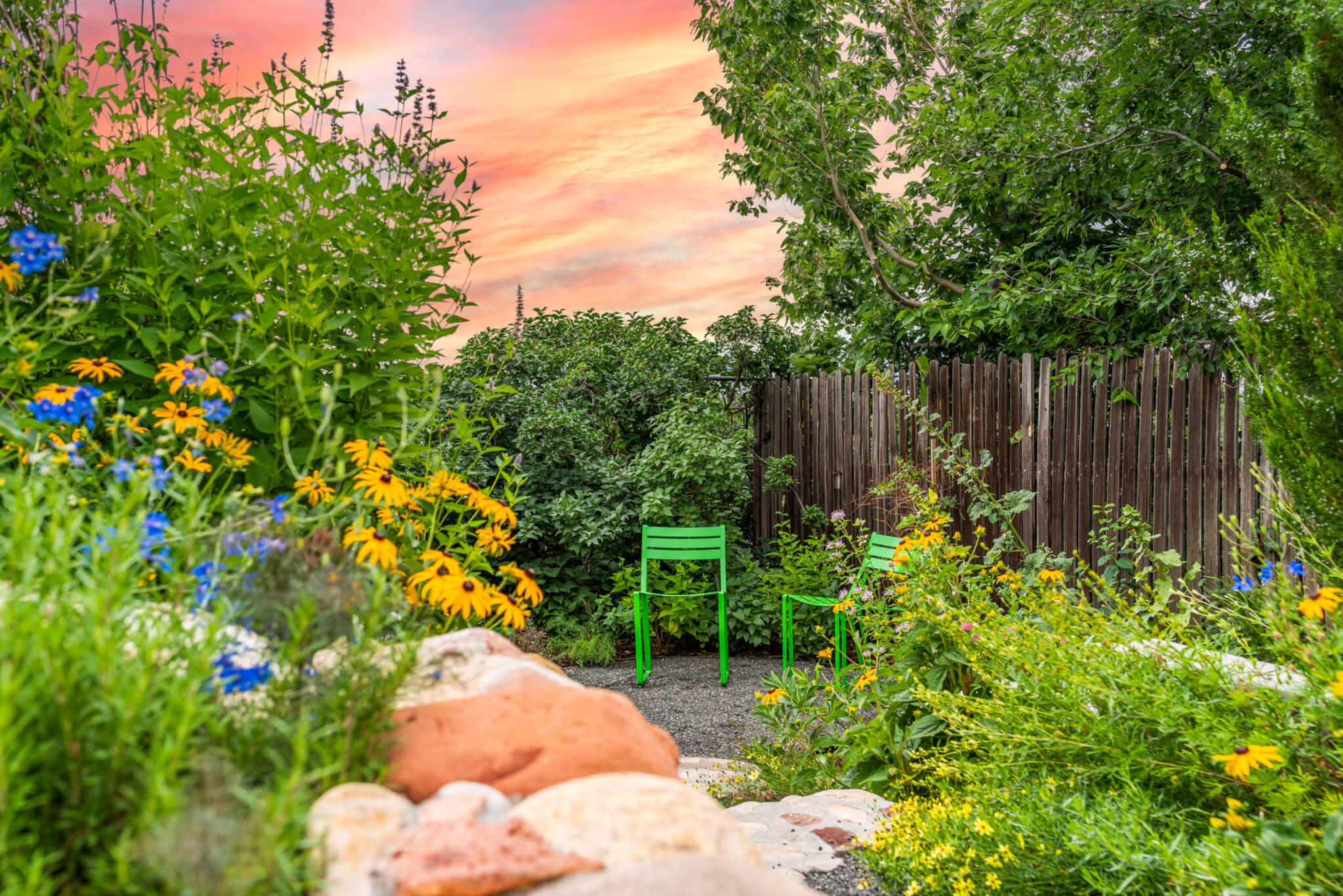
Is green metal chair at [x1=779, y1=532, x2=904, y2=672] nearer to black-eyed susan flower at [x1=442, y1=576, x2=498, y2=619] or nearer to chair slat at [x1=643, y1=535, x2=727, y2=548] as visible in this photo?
chair slat at [x1=643, y1=535, x2=727, y2=548]

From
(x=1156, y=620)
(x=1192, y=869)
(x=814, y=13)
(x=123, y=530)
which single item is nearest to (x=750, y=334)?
(x=814, y=13)

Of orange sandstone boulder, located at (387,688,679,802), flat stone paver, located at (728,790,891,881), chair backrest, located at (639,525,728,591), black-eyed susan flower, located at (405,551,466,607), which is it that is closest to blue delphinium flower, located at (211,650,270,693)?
orange sandstone boulder, located at (387,688,679,802)

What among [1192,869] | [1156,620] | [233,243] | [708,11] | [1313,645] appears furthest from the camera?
[708,11]

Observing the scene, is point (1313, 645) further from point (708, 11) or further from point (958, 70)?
point (708, 11)

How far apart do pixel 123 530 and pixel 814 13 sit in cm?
725

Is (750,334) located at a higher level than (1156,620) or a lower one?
higher

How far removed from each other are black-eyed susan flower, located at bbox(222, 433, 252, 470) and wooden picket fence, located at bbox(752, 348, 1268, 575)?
3879 millimetres

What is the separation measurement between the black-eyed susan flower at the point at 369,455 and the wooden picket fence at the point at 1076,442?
12.0 ft

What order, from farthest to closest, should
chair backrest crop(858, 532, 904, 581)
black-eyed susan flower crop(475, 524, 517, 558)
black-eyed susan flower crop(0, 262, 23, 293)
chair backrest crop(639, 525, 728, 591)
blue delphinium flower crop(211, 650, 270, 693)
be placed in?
chair backrest crop(639, 525, 728, 591)
chair backrest crop(858, 532, 904, 581)
black-eyed susan flower crop(475, 524, 517, 558)
black-eyed susan flower crop(0, 262, 23, 293)
blue delphinium flower crop(211, 650, 270, 693)

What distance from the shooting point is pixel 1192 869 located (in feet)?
5.05

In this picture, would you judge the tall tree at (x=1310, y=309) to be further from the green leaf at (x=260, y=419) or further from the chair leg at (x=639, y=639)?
the chair leg at (x=639, y=639)

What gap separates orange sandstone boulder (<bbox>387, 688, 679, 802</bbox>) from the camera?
1.04m

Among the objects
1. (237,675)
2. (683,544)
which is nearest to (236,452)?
(237,675)

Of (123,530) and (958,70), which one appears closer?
(123,530)
